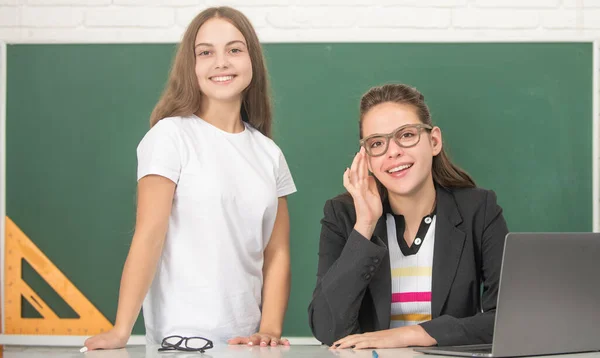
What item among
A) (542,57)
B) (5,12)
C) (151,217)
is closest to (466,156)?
(542,57)

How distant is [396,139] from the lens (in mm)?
1938

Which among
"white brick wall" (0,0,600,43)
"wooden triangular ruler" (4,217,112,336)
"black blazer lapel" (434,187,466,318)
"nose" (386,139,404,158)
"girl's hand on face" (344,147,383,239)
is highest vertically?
"white brick wall" (0,0,600,43)

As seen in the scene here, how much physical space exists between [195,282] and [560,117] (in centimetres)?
182

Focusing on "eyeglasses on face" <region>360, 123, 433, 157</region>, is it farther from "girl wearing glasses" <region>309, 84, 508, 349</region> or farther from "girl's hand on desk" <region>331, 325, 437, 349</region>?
"girl's hand on desk" <region>331, 325, 437, 349</region>

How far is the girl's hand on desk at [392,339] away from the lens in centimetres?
163

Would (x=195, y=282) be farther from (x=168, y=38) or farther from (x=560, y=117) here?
(x=560, y=117)

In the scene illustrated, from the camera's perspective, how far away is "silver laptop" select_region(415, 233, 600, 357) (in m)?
1.35

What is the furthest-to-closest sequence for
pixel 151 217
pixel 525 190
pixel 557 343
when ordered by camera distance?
1. pixel 525 190
2. pixel 151 217
3. pixel 557 343

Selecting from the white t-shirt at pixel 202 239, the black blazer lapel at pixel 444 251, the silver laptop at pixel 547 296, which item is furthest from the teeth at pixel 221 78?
the silver laptop at pixel 547 296

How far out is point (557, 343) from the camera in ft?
4.68

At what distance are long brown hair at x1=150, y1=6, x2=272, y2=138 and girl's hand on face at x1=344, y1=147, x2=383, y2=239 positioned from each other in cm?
39

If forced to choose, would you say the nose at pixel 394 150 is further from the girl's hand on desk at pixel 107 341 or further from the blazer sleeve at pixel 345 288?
the girl's hand on desk at pixel 107 341

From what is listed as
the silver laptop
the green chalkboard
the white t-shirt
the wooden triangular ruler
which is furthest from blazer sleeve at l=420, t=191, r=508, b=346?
the wooden triangular ruler

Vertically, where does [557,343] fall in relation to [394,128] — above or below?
below
